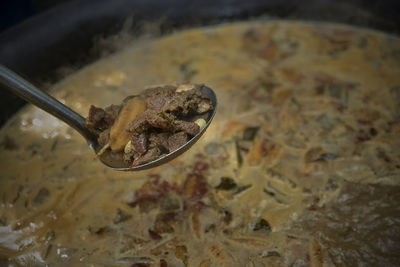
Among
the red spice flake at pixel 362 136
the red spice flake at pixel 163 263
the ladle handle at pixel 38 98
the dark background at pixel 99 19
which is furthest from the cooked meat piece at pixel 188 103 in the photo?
the dark background at pixel 99 19

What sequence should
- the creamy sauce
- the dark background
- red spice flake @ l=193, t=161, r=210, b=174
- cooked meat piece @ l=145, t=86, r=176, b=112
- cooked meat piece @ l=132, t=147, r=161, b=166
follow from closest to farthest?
cooked meat piece @ l=132, t=147, r=161, b=166 < cooked meat piece @ l=145, t=86, r=176, b=112 < the creamy sauce < red spice flake @ l=193, t=161, r=210, b=174 < the dark background

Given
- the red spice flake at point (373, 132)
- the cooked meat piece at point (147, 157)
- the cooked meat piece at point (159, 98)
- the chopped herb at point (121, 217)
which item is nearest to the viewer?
the cooked meat piece at point (147, 157)

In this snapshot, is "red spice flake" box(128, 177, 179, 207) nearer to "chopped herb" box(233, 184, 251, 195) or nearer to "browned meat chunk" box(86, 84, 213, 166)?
"chopped herb" box(233, 184, 251, 195)

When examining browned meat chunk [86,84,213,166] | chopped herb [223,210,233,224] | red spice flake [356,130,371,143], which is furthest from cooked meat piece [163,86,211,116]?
red spice flake [356,130,371,143]

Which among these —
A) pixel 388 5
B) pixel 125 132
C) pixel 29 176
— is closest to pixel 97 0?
pixel 29 176

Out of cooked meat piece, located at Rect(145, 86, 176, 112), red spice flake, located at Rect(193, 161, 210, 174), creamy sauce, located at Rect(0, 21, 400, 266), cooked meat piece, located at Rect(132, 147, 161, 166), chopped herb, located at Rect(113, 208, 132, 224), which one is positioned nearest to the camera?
cooked meat piece, located at Rect(132, 147, 161, 166)

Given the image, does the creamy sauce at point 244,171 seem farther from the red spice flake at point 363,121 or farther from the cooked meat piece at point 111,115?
the cooked meat piece at point 111,115
